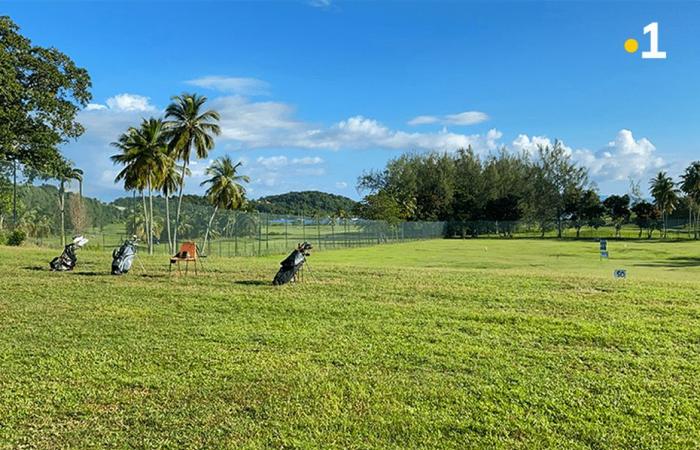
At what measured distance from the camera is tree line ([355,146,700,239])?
225 ft

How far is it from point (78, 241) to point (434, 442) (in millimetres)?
10777

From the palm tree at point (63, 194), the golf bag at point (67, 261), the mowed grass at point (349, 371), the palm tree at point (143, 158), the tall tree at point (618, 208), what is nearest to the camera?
the mowed grass at point (349, 371)

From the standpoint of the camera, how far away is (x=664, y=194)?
6881cm

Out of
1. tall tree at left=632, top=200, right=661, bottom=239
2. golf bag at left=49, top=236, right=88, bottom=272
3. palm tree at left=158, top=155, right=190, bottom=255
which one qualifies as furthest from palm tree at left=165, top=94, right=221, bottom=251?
tall tree at left=632, top=200, right=661, bottom=239

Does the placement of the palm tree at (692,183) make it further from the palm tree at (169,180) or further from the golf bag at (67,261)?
the golf bag at (67,261)

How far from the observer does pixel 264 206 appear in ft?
262

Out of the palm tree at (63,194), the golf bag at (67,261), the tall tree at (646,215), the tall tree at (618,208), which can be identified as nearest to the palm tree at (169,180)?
the palm tree at (63,194)

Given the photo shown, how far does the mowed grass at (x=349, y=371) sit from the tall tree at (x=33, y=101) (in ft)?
43.2

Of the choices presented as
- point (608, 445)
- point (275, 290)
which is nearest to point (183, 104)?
point (275, 290)

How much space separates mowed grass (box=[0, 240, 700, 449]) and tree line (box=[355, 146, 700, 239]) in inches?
2286

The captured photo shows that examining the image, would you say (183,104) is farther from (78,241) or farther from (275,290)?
(275,290)

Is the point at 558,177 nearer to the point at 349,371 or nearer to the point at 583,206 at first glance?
the point at 583,206

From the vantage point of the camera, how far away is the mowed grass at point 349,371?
11.0 ft

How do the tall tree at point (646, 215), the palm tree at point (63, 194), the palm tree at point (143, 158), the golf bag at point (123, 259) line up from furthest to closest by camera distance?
the tall tree at point (646, 215) < the palm tree at point (143, 158) < the palm tree at point (63, 194) < the golf bag at point (123, 259)
